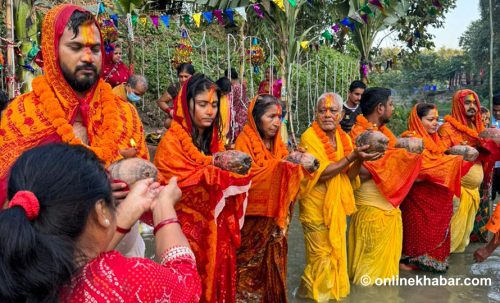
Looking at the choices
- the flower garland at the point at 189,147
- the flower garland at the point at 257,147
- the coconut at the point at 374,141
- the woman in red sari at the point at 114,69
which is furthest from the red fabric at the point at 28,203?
the woman in red sari at the point at 114,69

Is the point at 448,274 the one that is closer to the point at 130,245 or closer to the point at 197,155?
the point at 197,155

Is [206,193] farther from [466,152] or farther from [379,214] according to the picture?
[466,152]

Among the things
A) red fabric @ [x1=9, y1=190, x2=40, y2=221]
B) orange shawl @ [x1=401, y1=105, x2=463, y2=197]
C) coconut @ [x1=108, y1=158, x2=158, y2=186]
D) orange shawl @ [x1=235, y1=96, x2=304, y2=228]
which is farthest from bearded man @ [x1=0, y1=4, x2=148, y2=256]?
orange shawl @ [x1=401, y1=105, x2=463, y2=197]

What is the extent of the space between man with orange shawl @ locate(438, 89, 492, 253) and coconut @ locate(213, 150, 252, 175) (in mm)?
3254

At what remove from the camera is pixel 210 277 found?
3.27m

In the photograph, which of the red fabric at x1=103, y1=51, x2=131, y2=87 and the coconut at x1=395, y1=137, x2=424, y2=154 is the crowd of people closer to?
the coconut at x1=395, y1=137, x2=424, y2=154

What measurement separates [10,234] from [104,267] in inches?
12.1

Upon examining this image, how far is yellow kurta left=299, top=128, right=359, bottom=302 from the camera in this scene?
409 cm

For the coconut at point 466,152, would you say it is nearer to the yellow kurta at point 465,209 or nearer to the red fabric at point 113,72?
the yellow kurta at point 465,209

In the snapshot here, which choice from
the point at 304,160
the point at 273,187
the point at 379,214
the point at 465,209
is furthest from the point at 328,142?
the point at 465,209

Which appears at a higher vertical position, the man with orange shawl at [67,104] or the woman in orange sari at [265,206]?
the man with orange shawl at [67,104]

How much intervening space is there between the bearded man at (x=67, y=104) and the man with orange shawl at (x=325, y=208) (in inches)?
76.5

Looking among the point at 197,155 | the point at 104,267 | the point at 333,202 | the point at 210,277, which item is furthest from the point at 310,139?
the point at 104,267

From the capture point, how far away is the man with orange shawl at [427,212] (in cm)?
497
